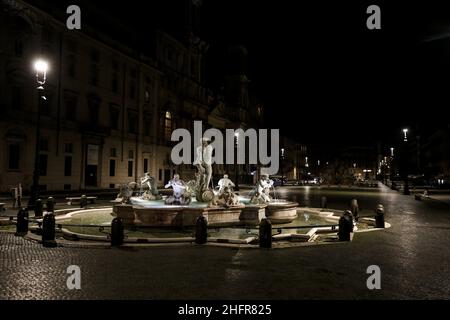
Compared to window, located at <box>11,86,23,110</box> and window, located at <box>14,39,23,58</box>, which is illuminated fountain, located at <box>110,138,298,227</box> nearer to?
window, located at <box>11,86,23,110</box>

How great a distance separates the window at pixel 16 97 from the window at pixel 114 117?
11985 millimetres

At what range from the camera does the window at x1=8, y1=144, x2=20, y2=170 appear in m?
31.1

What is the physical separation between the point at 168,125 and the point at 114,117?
12.2 metres

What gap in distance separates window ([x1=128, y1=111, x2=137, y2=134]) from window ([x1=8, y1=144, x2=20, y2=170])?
52.8 ft

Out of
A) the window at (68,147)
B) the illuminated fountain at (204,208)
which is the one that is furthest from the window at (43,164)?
the illuminated fountain at (204,208)

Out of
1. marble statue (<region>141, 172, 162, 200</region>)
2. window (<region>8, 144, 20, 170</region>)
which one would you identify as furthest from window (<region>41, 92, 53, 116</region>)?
marble statue (<region>141, 172, 162, 200</region>)

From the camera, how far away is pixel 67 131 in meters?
37.1

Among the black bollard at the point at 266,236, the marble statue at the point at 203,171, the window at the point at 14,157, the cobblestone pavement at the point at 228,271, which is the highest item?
the window at the point at 14,157

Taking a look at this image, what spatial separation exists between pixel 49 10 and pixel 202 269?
33.0 metres

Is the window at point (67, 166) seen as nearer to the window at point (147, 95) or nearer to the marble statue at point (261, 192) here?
the window at point (147, 95)

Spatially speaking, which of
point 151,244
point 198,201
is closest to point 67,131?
point 198,201

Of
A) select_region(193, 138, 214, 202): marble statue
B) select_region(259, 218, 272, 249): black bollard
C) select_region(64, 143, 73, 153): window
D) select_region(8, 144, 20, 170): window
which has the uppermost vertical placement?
select_region(64, 143, 73, 153): window

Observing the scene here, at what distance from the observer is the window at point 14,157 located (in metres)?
31.1

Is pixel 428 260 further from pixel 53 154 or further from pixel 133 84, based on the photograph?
pixel 133 84
